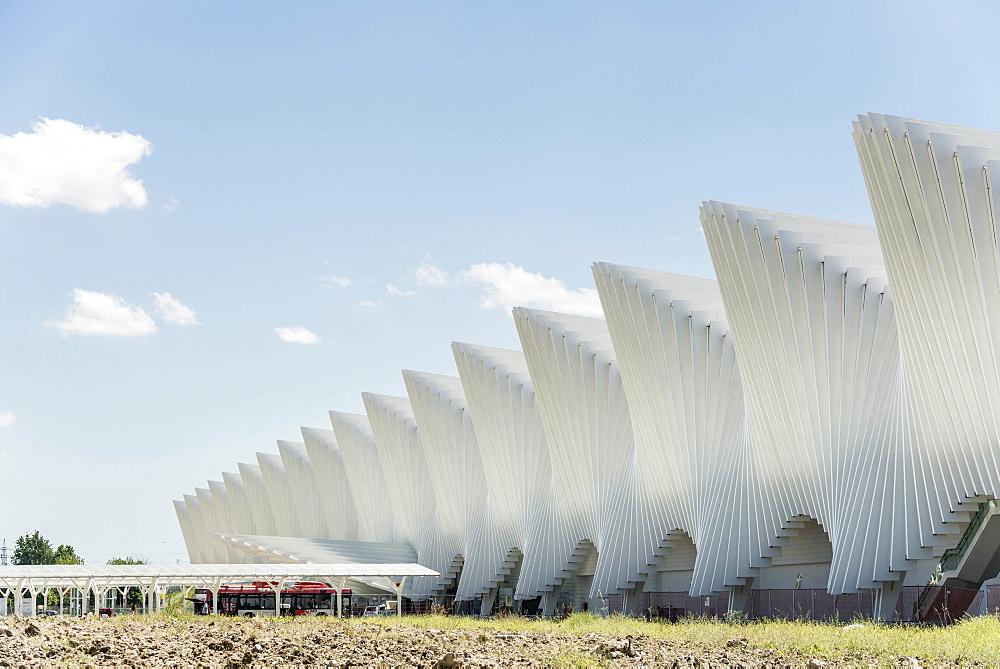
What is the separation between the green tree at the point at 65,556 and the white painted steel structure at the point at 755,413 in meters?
81.4

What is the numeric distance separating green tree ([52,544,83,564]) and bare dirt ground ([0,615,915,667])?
116m

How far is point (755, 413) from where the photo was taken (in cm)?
3603

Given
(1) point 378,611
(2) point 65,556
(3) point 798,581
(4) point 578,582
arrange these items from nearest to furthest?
1. (3) point 798,581
2. (4) point 578,582
3. (1) point 378,611
4. (2) point 65,556

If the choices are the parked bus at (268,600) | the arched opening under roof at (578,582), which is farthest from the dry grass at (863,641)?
the parked bus at (268,600)

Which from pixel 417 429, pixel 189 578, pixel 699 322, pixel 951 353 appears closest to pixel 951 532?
pixel 951 353

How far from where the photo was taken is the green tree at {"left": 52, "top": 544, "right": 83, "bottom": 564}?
12826 cm

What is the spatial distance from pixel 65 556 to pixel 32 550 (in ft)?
42.4

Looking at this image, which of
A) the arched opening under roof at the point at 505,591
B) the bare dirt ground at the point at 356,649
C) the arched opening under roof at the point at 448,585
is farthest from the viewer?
the arched opening under roof at the point at 448,585

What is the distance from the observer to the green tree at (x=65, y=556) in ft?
421

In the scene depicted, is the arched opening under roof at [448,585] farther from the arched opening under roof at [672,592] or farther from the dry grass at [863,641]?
the dry grass at [863,641]

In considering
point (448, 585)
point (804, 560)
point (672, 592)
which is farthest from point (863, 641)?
point (448, 585)

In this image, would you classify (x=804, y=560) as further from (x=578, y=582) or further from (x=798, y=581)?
(x=578, y=582)

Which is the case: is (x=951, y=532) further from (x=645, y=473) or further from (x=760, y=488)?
(x=645, y=473)

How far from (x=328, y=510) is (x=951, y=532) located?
175ft
